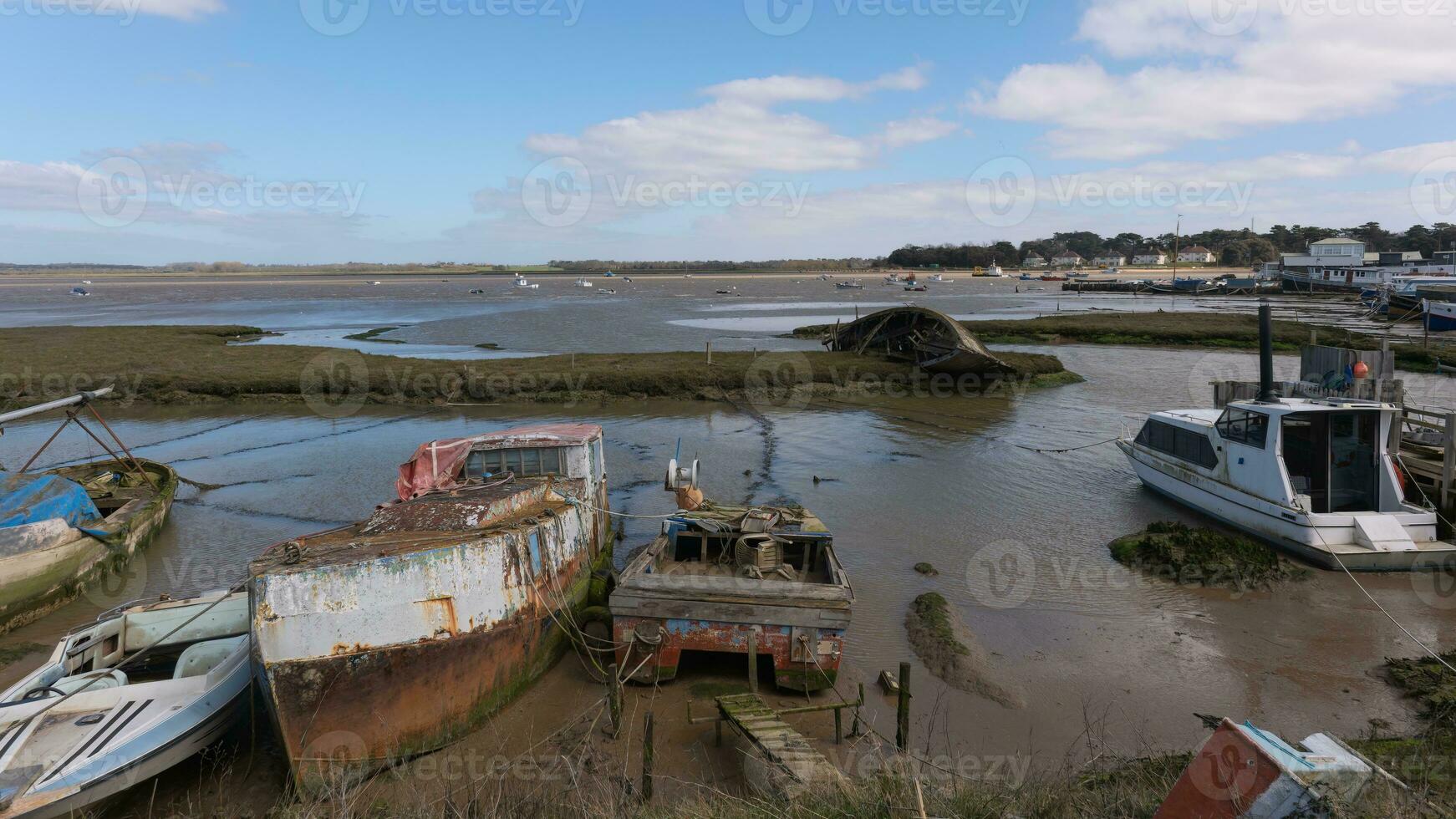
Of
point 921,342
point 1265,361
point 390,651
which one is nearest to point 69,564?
point 390,651

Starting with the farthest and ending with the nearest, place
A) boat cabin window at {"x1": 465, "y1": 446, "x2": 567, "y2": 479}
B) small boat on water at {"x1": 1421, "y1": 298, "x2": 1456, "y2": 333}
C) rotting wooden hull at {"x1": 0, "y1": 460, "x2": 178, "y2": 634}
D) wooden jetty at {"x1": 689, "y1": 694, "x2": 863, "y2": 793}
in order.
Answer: small boat on water at {"x1": 1421, "y1": 298, "x2": 1456, "y2": 333}, boat cabin window at {"x1": 465, "y1": 446, "x2": 567, "y2": 479}, rotting wooden hull at {"x1": 0, "y1": 460, "x2": 178, "y2": 634}, wooden jetty at {"x1": 689, "y1": 694, "x2": 863, "y2": 793}

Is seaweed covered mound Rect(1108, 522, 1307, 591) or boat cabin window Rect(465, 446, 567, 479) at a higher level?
boat cabin window Rect(465, 446, 567, 479)

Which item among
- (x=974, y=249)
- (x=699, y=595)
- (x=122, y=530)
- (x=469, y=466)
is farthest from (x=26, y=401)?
(x=974, y=249)

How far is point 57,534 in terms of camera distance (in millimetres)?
11859

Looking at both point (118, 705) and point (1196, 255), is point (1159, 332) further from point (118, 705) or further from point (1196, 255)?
Result: point (1196, 255)

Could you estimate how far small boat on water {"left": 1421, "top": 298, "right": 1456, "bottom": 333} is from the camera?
131ft

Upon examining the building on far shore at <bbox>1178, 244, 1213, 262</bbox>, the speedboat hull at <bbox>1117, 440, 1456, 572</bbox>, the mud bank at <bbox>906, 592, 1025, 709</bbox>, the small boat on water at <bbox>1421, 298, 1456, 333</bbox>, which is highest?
the building on far shore at <bbox>1178, 244, 1213, 262</bbox>

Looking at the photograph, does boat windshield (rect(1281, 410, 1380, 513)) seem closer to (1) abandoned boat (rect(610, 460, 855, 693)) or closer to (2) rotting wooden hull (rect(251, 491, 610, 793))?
(1) abandoned boat (rect(610, 460, 855, 693))

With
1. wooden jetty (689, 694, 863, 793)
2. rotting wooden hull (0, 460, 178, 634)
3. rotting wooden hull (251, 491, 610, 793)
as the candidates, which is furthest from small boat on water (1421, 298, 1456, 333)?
rotting wooden hull (0, 460, 178, 634)

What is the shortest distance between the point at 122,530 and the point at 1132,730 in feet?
51.1

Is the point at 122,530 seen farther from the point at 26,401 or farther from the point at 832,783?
the point at 26,401

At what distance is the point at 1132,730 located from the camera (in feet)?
28.2

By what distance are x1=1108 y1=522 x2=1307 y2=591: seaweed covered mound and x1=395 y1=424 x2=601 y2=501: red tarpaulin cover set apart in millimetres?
9488

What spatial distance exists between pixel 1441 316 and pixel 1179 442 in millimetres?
37902
